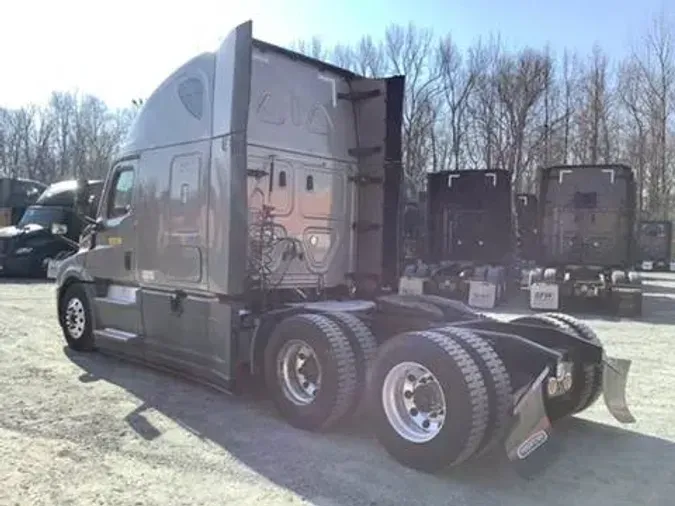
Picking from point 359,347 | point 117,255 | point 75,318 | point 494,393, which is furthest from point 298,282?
point 75,318

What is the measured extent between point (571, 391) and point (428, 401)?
1.48 m

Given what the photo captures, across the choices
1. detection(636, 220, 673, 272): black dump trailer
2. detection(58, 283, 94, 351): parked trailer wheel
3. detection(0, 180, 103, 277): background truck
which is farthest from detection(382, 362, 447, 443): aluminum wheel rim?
detection(636, 220, 673, 272): black dump trailer

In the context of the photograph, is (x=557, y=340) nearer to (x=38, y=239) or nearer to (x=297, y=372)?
(x=297, y=372)

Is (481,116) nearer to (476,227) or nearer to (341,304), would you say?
(476,227)

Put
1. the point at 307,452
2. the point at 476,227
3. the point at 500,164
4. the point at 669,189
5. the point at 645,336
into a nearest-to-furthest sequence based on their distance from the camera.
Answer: the point at 307,452
the point at 645,336
the point at 476,227
the point at 669,189
the point at 500,164

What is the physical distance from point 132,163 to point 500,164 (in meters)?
42.5

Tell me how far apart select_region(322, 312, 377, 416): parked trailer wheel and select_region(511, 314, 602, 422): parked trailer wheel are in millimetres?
1292

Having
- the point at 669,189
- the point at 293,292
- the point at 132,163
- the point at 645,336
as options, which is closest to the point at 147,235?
the point at 132,163

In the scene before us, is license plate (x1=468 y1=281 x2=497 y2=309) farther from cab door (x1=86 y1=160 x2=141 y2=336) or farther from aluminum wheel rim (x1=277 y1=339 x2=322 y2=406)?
aluminum wheel rim (x1=277 y1=339 x2=322 y2=406)

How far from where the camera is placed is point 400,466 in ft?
16.1

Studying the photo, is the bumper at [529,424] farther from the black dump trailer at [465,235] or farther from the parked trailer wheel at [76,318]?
the black dump trailer at [465,235]

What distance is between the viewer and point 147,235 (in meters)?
7.70

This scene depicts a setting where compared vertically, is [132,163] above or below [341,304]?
above

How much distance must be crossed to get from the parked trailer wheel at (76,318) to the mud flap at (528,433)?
589 cm
